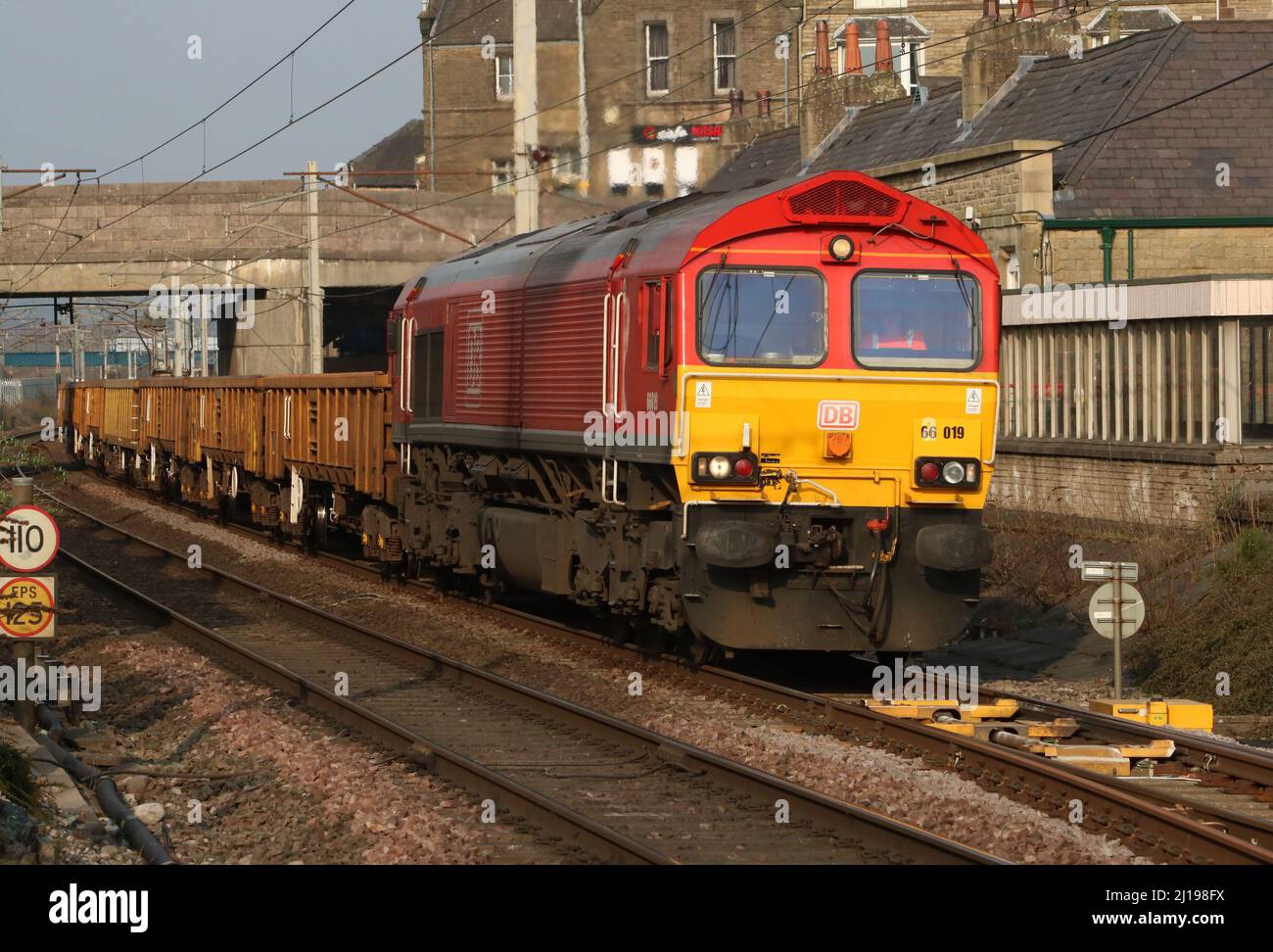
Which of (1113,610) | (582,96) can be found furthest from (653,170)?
(1113,610)

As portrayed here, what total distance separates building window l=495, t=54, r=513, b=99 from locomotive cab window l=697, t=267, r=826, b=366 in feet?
171

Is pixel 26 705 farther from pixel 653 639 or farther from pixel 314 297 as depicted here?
pixel 314 297

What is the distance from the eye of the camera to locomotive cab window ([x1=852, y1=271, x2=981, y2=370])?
13.0 m

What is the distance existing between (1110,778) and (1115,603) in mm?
2983

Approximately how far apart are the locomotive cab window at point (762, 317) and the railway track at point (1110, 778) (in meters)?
2.36

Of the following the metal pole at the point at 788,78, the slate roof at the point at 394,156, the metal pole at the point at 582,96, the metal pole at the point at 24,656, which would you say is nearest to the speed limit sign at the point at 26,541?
the metal pole at the point at 24,656

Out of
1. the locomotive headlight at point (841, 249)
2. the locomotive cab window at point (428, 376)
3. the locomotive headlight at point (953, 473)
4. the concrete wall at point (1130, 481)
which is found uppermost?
the locomotive headlight at point (841, 249)

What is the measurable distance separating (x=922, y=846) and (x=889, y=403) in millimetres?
5064

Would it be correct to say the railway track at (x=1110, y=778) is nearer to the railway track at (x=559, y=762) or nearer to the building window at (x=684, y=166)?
the railway track at (x=559, y=762)

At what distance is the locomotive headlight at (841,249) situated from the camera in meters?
12.9

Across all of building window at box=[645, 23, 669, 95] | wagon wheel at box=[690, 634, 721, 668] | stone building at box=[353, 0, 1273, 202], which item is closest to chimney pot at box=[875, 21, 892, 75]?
stone building at box=[353, 0, 1273, 202]

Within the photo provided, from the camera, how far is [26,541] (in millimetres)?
11398

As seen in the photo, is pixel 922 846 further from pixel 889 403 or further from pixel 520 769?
pixel 889 403
